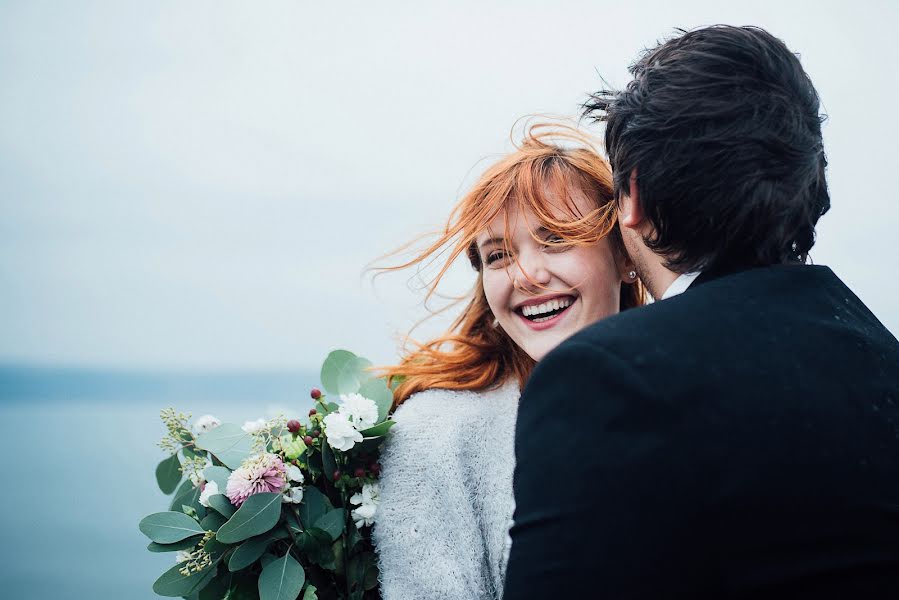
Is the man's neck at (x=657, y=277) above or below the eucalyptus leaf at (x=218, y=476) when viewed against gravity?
above

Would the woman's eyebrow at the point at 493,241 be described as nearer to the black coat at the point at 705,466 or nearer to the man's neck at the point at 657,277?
the man's neck at the point at 657,277

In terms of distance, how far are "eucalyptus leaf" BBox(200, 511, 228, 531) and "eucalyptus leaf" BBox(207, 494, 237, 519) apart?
0.02m

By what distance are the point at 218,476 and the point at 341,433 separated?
1.14 ft

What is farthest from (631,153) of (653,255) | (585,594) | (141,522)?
(141,522)

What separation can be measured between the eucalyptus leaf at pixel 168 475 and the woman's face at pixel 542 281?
1.06m

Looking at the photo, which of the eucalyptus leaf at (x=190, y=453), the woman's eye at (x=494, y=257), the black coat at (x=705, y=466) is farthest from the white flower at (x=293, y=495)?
the black coat at (x=705, y=466)

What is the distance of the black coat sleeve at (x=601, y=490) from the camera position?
1.02m

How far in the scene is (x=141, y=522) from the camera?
192cm

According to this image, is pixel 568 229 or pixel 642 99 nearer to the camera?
pixel 642 99

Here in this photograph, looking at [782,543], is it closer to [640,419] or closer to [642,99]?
[640,419]

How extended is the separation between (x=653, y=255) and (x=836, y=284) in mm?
328

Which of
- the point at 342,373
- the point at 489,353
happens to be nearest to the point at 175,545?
the point at 342,373

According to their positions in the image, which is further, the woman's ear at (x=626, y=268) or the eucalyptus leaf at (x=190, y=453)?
the woman's ear at (x=626, y=268)

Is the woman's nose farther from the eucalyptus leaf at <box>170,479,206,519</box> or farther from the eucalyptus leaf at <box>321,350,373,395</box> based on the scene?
the eucalyptus leaf at <box>170,479,206,519</box>
